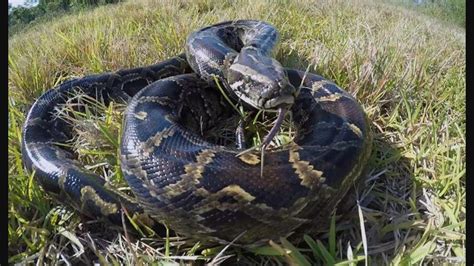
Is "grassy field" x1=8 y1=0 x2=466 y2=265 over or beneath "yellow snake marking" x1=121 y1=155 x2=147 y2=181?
beneath

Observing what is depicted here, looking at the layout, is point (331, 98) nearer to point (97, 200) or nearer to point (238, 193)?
point (238, 193)

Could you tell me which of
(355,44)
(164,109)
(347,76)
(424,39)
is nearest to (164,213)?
(164,109)

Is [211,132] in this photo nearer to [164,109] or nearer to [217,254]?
[164,109]

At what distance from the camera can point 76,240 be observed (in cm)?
280

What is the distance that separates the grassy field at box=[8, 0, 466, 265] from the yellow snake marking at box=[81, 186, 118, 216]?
0.15 m

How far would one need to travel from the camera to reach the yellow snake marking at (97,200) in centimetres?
293

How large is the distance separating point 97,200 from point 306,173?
1.42m

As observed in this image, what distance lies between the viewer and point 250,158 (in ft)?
9.04

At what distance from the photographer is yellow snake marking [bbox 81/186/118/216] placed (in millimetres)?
2930

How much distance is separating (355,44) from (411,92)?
0.94 meters

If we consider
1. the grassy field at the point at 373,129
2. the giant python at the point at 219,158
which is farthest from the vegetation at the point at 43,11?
the giant python at the point at 219,158

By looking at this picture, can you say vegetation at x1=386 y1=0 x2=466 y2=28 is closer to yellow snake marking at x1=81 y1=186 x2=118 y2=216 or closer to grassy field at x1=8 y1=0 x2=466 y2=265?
grassy field at x1=8 y1=0 x2=466 y2=265

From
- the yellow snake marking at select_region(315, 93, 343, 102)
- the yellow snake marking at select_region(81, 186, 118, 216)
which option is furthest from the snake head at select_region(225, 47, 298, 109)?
the yellow snake marking at select_region(81, 186, 118, 216)
